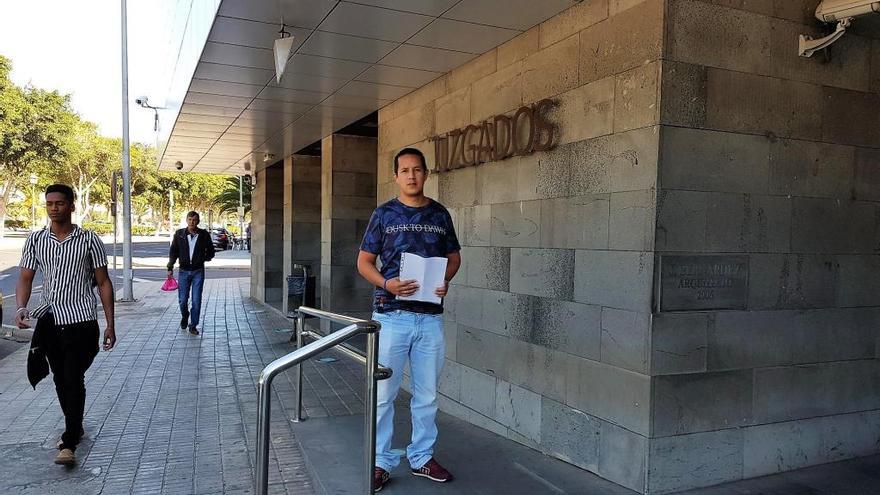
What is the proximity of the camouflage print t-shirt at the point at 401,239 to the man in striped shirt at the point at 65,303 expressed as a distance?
2.16 m

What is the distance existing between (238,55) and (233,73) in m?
0.65

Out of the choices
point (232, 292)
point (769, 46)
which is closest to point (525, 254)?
point (769, 46)

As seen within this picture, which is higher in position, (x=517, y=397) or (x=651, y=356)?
(x=651, y=356)

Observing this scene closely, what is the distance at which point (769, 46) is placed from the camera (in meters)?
3.67

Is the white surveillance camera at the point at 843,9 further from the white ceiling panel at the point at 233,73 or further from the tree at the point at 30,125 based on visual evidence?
the tree at the point at 30,125

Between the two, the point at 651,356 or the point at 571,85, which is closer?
the point at 651,356

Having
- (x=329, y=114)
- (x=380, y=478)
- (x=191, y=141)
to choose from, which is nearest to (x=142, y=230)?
(x=191, y=141)

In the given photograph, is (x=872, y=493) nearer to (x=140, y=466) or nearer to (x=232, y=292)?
(x=140, y=466)

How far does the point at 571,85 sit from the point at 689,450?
7.76 ft

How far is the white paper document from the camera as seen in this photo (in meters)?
3.25

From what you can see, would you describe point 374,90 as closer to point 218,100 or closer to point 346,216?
point 218,100

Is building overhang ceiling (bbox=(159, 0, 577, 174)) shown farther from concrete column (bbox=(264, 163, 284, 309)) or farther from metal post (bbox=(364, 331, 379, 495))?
concrete column (bbox=(264, 163, 284, 309))

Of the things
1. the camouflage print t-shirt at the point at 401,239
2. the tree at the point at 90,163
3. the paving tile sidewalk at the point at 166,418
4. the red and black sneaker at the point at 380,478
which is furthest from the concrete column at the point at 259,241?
the tree at the point at 90,163

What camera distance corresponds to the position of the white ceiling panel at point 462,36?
4.43 m
